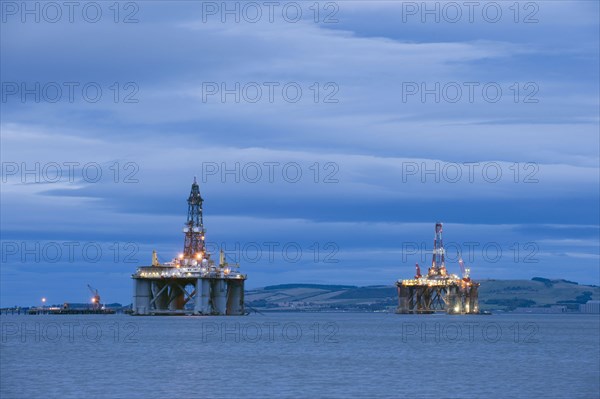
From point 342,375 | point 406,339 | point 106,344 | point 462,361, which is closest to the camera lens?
point 342,375

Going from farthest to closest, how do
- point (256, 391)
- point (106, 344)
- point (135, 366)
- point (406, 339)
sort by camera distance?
point (406, 339), point (106, 344), point (135, 366), point (256, 391)

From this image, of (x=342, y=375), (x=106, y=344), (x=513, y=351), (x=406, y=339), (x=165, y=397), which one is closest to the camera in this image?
(x=165, y=397)

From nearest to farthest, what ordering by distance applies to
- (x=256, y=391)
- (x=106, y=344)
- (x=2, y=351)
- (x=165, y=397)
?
(x=165, y=397), (x=256, y=391), (x=2, y=351), (x=106, y=344)

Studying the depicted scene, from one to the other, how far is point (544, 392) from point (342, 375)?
20996 mm

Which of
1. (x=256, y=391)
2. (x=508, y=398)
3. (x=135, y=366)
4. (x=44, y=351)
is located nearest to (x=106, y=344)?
(x=44, y=351)

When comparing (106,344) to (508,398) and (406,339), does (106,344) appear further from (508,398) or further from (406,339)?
(508,398)

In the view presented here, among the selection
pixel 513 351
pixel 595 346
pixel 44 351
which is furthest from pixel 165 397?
pixel 595 346

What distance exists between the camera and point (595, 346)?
570 feet

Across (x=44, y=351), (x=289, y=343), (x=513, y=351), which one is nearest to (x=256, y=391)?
(x=44, y=351)

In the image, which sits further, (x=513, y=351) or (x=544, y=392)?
(x=513, y=351)

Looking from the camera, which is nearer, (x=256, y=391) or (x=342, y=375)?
(x=256, y=391)

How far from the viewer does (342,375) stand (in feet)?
362

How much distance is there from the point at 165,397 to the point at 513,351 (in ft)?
250

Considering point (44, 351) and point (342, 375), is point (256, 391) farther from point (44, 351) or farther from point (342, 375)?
point (44, 351)
